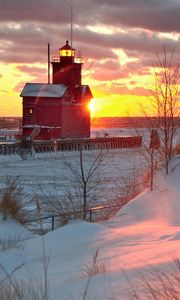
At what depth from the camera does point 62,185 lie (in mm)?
25141

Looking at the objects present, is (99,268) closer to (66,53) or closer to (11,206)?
(11,206)

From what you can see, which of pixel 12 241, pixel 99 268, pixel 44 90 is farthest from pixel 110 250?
pixel 44 90

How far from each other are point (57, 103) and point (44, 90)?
264 centimetres

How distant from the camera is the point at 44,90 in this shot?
200 ft

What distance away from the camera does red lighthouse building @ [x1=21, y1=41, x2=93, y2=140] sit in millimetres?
59844

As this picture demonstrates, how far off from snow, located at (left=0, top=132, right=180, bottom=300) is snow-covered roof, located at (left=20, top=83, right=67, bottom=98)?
1796 inches

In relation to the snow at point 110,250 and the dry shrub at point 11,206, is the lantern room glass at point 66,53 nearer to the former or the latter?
the snow at point 110,250

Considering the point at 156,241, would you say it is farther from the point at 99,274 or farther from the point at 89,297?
the point at 89,297

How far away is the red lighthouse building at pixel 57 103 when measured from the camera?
59.8 m

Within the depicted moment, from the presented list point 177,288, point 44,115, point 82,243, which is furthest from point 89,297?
point 44,115

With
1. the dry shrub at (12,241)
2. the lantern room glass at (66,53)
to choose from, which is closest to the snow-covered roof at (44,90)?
the lantern room glass at (66,53)

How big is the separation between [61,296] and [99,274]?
2.43 feet

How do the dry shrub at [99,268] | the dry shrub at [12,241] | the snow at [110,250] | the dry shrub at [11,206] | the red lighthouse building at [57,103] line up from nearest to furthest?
1. the snow at [110,250]
2. the dry shrub at [99,268]
3. the dry shrub at [12,241]
4. the dry shrub at [11,206]
5. the red lighthouse building at [57,103]

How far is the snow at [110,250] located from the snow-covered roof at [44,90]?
45.6 metres
